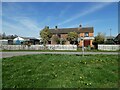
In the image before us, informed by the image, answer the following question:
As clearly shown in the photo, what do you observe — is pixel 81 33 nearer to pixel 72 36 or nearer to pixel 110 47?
pixel 72 36

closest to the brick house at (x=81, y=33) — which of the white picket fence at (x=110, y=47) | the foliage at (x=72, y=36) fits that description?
the foliage at (x=72, y=36)

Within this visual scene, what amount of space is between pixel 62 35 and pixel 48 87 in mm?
56492

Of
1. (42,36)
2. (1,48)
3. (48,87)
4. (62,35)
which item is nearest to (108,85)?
(48,87)

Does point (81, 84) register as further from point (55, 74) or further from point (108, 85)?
point (55, 74)

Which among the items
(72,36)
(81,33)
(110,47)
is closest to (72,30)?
(81,33)

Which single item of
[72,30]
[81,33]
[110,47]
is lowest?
[110,47]

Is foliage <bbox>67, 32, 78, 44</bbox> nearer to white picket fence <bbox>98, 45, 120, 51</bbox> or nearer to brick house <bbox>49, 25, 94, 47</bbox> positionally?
brick house <bbox>49, 25, 94, 47</bbox>

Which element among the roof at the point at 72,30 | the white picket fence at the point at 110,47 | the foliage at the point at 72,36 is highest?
the roof at the point at 72,30

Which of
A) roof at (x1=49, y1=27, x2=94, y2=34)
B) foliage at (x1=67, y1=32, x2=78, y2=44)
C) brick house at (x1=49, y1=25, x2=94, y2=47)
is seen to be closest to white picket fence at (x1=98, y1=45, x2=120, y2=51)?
foliage at (x1=67, y1=32, x2=78, y2=44)

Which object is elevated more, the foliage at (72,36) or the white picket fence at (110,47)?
the foliage at (72,36)

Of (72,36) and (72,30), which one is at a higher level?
(72,30)

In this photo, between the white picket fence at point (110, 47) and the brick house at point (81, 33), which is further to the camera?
the brick house at point (81, 33)

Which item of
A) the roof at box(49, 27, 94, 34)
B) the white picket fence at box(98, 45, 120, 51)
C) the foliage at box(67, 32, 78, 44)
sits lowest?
the white picket fence at box(98, 45, 120, 51)

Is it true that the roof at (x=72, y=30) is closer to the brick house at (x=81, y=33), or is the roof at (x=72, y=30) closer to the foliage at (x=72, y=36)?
the brick house at (x=81, y=33)
